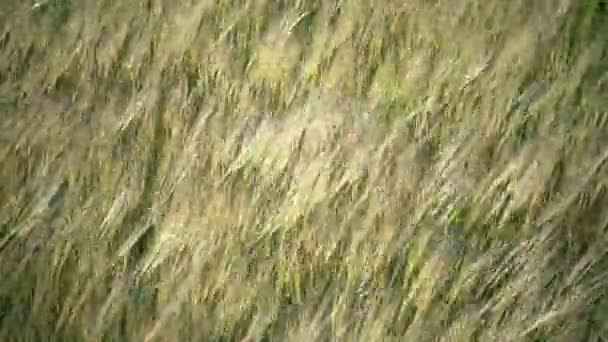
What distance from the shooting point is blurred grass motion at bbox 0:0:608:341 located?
1054mm

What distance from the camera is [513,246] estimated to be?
106 cm

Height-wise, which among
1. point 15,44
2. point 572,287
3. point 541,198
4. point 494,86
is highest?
point 15,44

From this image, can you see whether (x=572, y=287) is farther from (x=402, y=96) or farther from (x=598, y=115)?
(x=402, y=96)

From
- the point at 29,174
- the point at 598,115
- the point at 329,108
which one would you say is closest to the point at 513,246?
the point at 598,115

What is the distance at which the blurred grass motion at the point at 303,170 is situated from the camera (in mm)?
1054

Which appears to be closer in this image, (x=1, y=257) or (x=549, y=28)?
(x=549, y=28)

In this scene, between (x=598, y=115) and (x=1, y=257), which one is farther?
(x=1, y=257)

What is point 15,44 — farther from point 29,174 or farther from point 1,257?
point 1,257

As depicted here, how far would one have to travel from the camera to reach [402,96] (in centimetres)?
109

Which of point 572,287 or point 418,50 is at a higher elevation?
point 418,50

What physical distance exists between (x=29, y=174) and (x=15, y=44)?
0.59ft

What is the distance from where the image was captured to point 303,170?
1104 millimetres

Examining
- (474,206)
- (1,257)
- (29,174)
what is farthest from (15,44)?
(474,206)

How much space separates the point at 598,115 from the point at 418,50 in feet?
0.78
